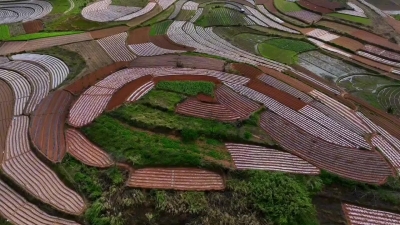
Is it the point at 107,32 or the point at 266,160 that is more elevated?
the point at 266,160

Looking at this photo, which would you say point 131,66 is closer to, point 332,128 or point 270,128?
point 270,128

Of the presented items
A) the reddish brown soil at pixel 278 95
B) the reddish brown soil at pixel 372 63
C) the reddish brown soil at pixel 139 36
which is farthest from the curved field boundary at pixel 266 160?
the reddish brown soil at pixel 372 63

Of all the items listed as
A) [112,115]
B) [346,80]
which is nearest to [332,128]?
[346,80]

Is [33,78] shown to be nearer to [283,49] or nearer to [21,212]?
[21,212]

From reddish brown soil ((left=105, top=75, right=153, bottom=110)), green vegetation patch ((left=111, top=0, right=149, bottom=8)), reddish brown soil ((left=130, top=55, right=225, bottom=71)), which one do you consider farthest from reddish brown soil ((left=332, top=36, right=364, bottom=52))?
green vegetation patch ((left=111, top=0, right=149, bottom=8))

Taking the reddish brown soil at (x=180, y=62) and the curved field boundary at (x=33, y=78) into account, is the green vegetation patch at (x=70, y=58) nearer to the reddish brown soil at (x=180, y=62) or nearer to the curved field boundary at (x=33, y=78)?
the curved field boundary at (x=33, y=78)

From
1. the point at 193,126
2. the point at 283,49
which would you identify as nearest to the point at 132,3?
the point at 283,49

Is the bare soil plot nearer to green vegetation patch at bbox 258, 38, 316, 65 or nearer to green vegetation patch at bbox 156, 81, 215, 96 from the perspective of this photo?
green vegetation patch at bbox 156, 81, 215, 96
